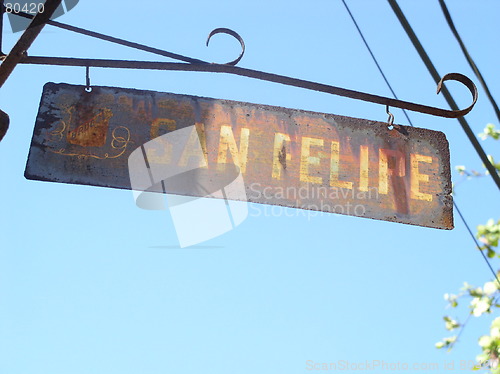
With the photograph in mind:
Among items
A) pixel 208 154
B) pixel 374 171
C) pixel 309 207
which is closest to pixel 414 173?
pixel 374 171

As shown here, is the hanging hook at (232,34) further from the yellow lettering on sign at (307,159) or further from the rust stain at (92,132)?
the rust stain at (92,132)

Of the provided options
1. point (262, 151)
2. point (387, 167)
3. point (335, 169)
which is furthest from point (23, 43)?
point (387, 167)

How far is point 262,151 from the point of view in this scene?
2637mm

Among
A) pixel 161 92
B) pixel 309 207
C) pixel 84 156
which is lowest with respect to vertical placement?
pixel 309 207

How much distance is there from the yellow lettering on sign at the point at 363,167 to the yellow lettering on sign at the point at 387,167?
2.3 inches

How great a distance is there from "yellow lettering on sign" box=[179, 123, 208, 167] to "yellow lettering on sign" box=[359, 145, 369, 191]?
2.19ft

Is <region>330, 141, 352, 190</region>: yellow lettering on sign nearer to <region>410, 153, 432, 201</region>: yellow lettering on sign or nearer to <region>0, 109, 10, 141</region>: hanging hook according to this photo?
<region>410, 153, 432, 201</region>: yellow lettering on sign

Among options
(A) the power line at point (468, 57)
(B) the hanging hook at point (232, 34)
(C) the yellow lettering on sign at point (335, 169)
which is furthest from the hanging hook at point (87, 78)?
(A) the power line at point (468, 57)

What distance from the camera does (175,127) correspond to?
8.64 feet

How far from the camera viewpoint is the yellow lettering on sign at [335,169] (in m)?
2.62

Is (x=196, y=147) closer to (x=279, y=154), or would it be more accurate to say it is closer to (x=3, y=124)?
(x=279, y=154)

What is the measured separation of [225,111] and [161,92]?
0.30 meters

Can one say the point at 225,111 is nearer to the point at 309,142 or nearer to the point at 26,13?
the point at 309,142

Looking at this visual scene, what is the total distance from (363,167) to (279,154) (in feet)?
1.22
